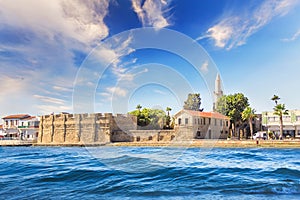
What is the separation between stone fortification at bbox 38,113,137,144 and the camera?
143ft

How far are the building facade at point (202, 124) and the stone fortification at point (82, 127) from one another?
30.5 feet

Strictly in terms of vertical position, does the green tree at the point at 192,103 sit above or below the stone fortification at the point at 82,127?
above

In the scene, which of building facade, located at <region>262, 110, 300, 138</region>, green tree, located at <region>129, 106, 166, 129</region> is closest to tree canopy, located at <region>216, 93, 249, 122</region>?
building facade, located at <region>262, 110, 300, 138</region>

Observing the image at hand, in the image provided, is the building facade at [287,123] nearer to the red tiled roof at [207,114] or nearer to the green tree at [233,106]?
the green tree at [233,106]

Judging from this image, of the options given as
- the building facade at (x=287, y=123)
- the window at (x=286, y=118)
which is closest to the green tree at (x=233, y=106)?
the building facade at (x=287, y=123)

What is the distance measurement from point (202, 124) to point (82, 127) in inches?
774

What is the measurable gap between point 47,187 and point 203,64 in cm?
638

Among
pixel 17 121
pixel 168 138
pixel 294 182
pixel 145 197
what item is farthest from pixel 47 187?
pixel 17 121

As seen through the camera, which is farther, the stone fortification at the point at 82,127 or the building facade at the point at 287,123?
the stone fortification at the point at 82,127

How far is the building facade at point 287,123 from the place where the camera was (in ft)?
139

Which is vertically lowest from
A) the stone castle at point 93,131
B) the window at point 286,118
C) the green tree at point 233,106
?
the stone castle at point 93,131

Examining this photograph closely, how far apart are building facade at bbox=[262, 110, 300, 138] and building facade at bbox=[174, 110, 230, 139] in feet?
22.4

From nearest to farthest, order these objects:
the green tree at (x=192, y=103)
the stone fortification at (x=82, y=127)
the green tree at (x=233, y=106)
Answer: the stone fortification at (x=82, y=127)
the green tree at (x=233, y=106)
the green tree at (x=192, y=103)

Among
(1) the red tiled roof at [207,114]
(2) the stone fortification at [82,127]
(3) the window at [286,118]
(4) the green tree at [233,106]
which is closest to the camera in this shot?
(1) the red tiled roof at [207,114]
